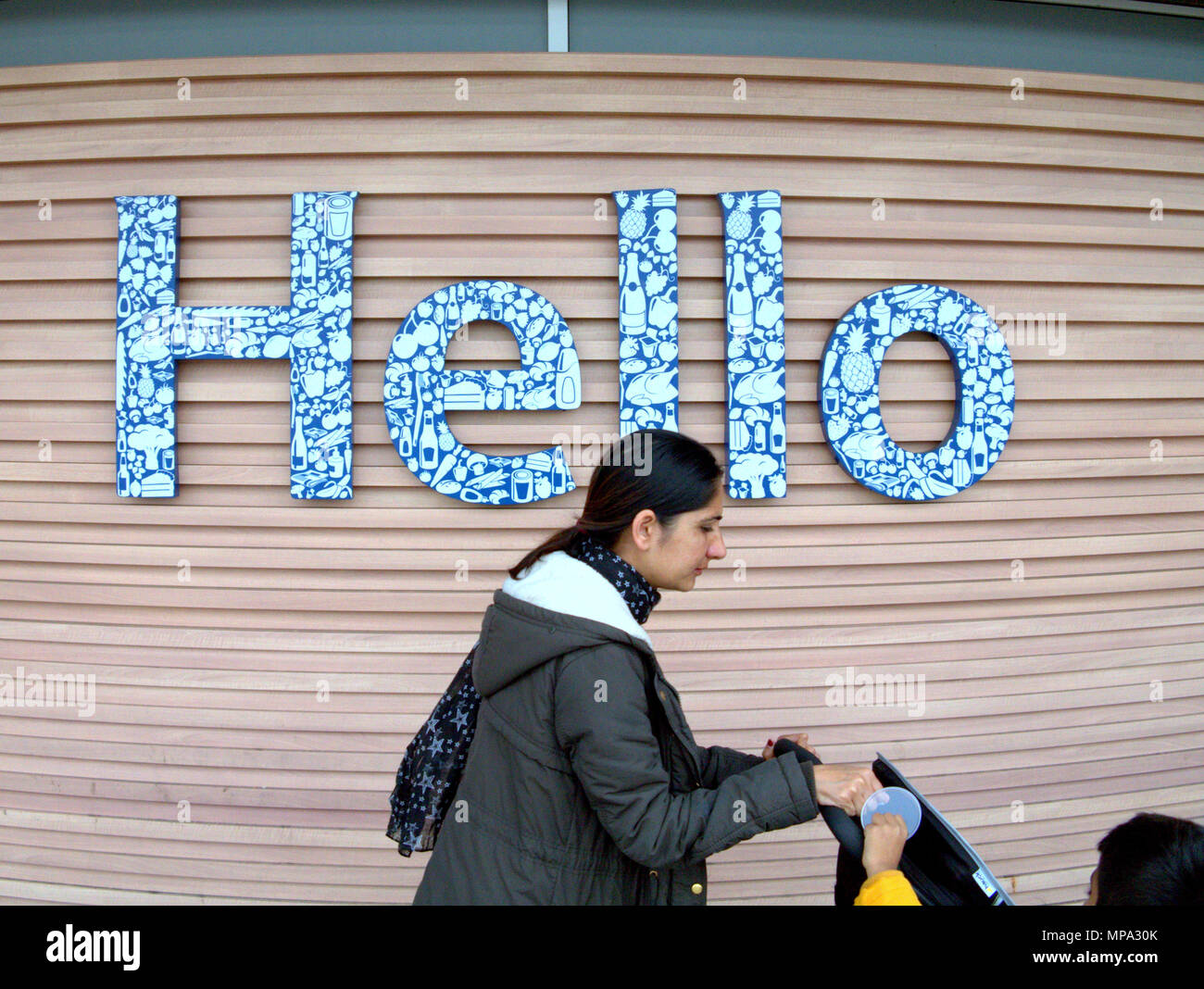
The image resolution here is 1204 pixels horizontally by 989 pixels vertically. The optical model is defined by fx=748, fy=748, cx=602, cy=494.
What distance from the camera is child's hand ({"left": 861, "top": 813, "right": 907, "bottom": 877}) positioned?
1257mm

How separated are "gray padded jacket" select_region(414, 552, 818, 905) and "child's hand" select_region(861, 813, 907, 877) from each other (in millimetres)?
110

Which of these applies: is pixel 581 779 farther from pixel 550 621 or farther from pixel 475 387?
pixel 475 387

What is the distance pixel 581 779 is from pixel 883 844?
1.71 feet

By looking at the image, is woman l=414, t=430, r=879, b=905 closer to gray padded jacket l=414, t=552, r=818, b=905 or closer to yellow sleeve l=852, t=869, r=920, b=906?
gray padded jacket l=414, t=552, r=818, b=905

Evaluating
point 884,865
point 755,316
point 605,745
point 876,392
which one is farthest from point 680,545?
point 876,392

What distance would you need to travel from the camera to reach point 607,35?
3066 mm

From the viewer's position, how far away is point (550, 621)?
133cm

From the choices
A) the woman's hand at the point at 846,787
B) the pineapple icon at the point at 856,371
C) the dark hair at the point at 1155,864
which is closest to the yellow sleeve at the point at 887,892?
the woman's hand at the point at 846,787

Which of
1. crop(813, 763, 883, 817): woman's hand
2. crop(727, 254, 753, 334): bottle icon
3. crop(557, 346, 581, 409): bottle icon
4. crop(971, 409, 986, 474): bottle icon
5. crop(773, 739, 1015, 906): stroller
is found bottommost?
crop(773, 739, 1015, 906): stroller

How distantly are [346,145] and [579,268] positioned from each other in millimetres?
1047

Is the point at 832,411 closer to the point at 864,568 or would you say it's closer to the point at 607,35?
the point at 864,568

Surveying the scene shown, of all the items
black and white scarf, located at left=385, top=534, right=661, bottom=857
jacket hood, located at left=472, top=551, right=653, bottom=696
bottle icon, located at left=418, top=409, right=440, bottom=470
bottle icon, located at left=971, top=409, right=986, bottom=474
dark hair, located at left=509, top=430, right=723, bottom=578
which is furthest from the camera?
bottle icon, located at left=971, top=409, right=986, bottom=474

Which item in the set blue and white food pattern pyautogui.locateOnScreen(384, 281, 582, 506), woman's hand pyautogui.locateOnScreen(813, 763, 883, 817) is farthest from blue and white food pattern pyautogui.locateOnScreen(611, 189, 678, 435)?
woman's hand pyautogui.locateOnScreen(813, 763, 883, 817)
